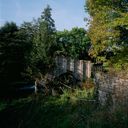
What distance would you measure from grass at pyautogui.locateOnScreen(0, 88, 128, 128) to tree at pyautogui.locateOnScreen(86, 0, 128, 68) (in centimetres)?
576

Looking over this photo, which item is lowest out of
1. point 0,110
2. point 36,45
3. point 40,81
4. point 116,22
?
point 0,110

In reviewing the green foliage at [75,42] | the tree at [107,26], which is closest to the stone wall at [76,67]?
the tree at [107,26]

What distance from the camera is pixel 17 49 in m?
28.4

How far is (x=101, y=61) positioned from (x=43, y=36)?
5476mm

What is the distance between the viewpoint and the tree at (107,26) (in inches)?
958

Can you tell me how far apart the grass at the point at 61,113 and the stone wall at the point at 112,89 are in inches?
19.8

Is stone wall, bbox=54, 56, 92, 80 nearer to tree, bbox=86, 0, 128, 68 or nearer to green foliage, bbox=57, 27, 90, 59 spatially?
tree, bbox=86, 0, 128, 68

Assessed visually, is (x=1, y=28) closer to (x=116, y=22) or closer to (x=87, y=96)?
(x=116, y=22)

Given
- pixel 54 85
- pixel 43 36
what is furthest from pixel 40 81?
pixel 43 36

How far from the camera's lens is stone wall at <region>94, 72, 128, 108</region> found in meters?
13.1

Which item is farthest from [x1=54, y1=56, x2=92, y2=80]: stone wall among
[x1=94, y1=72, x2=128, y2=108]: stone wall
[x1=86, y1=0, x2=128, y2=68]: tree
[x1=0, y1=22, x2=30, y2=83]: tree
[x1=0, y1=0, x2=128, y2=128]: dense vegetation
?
[x1=94, y1=72, x2=128, y2=108]: stone wall

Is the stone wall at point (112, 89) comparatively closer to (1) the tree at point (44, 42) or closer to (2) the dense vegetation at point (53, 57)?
(2) the dense vegetation at point (53, 57)

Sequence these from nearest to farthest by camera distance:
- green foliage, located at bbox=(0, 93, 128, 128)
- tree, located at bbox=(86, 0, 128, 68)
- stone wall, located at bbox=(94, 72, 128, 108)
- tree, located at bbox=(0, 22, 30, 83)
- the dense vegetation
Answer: green foliage, located at bbox=(0, 93, 128, 128)
stone wall, located at bbox=(94, 72, 128, 108)
the dense vegetation
tree, located at bbox=(86, 0, 128, 68)
tree, located at bbox=(0, 22, 30, 83)

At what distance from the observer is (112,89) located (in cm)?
1487
